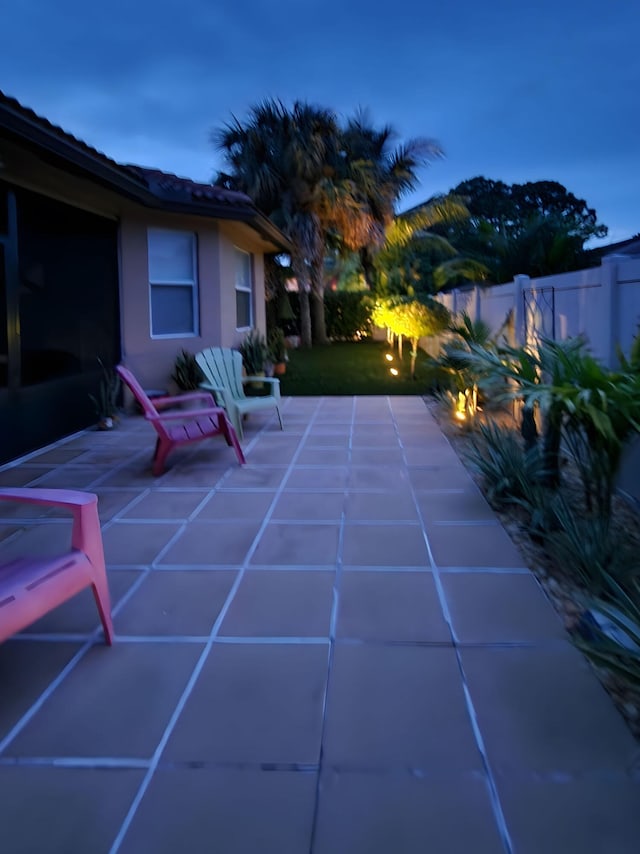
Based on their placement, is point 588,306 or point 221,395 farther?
point 221,395

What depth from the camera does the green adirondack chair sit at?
700 centimetres

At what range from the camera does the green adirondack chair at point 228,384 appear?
276 inches

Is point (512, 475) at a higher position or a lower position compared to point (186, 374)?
lower

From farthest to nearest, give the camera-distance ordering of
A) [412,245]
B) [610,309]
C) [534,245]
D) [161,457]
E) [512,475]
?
1. [412,245]
2. [534,245]
3. [161,457]
4. [610,309]
5. [512,475]

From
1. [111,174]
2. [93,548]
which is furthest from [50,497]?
[111,174]

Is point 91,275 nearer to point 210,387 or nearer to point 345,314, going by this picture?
point 210,387

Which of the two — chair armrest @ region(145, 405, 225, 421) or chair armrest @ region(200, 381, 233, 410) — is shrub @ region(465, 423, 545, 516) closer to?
chair armrest @ region(145, 405, 225, 421)

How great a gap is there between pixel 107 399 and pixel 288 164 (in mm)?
10764

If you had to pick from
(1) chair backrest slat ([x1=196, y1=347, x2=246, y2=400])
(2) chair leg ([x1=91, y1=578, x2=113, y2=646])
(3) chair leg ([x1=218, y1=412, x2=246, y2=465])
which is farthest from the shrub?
(1) chair backrest slat ([x1=196, y1=347, x2=246, y2=400])

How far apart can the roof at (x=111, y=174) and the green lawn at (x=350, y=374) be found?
2.85 meters

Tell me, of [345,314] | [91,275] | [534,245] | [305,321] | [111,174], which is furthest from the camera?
[345,314]

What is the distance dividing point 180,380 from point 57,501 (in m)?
6.82

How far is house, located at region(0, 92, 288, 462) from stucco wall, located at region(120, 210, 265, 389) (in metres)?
0.01

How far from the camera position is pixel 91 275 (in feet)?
28.5
